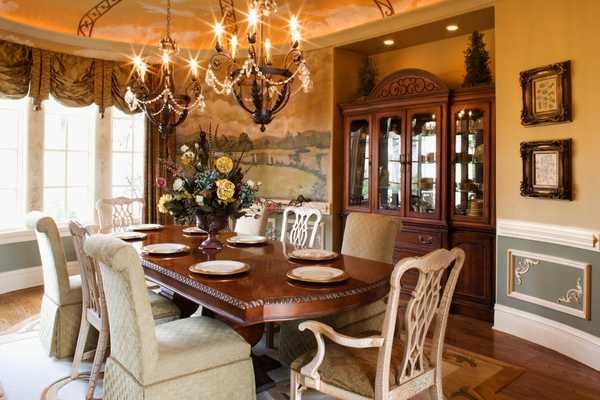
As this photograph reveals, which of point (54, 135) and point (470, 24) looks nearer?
point (470, 24)

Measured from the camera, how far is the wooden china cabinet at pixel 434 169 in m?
4.14

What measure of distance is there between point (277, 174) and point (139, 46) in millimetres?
2372

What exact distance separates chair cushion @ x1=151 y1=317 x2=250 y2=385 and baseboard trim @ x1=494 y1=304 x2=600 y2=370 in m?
2.42

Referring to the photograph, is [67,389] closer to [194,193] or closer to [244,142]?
[194,193]

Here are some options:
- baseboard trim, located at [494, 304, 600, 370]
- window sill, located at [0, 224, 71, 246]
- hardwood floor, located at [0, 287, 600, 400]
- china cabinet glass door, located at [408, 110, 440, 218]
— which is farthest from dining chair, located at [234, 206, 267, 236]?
window sill, located at [0, 224, 71, 246]

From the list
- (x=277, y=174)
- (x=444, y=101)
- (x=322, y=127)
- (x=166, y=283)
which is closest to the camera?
(x=166, y=283)

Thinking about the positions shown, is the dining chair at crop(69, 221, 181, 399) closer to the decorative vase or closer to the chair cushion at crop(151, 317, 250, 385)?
the chair cushion at crop(151, 317, 250, 385)

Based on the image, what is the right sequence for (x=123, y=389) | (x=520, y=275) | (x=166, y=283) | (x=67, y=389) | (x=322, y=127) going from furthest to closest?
(x=322, y=127), (x=520, y=275), (x=67, y=389), (x=166, y=283), (x=123, y=389)

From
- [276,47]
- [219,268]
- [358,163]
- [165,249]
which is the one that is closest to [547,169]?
[358,163]

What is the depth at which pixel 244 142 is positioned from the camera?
5934mm

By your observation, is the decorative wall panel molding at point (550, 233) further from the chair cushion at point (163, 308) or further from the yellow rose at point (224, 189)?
the chair cushion at point (163, 308)

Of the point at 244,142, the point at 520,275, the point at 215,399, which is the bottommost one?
the point at 215,399

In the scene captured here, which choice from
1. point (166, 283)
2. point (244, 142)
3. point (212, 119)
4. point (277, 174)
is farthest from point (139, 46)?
point (166, 283)

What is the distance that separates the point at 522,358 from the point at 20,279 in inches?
195
